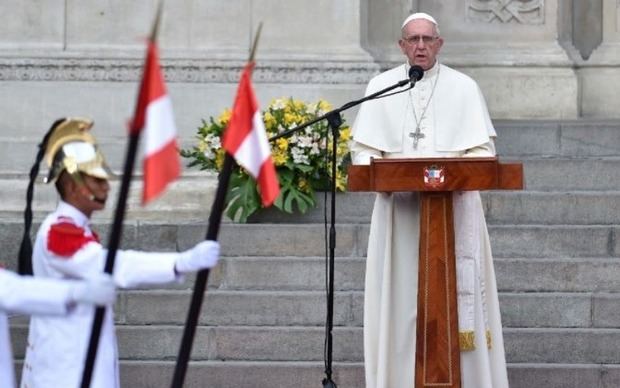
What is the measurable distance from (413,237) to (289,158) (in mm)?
2272

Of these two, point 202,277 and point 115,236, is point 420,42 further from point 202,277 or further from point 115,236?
point 115,236

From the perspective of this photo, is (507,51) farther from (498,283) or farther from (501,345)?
(501,345)

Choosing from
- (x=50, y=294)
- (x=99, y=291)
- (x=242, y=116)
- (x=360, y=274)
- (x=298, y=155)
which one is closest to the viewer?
(x=99, y=291)

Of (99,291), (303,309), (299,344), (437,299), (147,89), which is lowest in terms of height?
(99,291)

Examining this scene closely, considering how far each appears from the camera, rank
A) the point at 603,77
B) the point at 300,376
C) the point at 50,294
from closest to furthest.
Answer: the point at 50,294, the point at 300,376, the point at 603,77

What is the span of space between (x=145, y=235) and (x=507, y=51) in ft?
13.7

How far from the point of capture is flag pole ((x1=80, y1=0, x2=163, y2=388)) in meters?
6.00

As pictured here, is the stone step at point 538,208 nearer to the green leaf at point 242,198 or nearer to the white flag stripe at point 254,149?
the green leaf at point 242,198

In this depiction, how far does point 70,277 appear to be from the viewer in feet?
24.2

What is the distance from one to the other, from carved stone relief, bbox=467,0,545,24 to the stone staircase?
2.31 metres

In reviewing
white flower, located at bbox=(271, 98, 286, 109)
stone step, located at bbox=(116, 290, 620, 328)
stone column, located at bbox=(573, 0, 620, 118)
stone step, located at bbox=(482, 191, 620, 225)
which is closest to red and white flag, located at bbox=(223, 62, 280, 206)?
stone step, located at bbox=(116, 290, 620, 328)

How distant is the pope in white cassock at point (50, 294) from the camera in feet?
20.8

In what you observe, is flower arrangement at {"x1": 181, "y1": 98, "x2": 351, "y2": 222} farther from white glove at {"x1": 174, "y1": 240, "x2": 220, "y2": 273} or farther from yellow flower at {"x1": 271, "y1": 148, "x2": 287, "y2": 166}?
white glove at {"x1": 174, "y1": 240, "x2": 220, "y2": 273}

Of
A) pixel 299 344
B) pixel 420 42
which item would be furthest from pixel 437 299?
pixel 299 344
